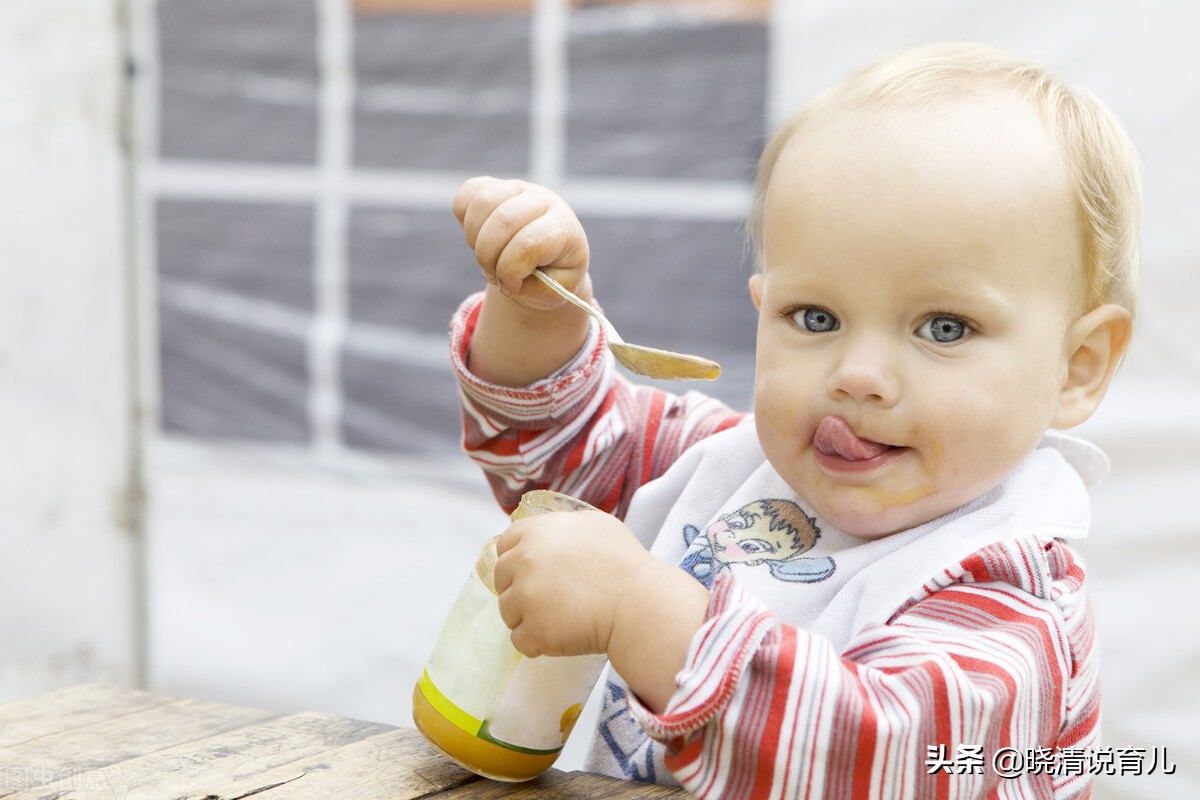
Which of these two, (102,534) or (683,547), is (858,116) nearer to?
(683,547)

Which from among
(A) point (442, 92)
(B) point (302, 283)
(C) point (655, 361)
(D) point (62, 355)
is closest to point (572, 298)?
(C) point (655, 361)

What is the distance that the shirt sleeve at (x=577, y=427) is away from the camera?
102 cm

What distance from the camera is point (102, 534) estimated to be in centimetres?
220

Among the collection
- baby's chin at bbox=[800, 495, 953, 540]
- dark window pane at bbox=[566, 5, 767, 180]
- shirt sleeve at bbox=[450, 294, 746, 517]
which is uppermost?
dark window pane at bbox=[566, 5, 767, 180]

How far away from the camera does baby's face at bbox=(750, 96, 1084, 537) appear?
812mm

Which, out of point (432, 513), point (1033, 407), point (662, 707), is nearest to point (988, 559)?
point (1033, 407)

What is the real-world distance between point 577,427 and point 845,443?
0.27 metres

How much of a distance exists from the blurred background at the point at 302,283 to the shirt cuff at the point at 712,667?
1183 millimetres

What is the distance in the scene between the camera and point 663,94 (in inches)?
73.9

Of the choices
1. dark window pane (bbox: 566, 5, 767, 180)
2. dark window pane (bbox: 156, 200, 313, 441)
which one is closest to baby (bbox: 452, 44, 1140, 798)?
dark window pane (bbox: 566, 5, 767, 180)

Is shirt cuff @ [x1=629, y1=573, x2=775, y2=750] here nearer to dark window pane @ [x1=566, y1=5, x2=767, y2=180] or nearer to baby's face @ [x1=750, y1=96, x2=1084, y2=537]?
baby's face @ [x1=750, y1=96, x2=1084, y2=537]

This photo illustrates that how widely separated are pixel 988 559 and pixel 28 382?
179 cm

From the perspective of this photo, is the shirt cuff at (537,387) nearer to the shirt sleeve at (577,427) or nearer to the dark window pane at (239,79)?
Answer: the shirt sleeve at (577,427)

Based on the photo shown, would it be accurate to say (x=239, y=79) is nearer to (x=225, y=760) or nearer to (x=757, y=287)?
(x=757, y=287)
